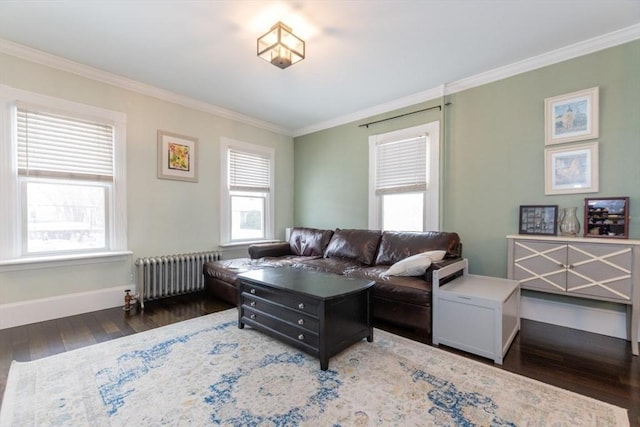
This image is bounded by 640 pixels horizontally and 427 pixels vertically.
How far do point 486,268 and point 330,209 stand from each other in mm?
2476

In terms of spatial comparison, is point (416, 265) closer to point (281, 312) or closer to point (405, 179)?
point (281, 312)

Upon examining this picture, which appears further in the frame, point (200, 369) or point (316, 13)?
point (316, 13)

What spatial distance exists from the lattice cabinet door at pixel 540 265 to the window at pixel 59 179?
4386 millimetres

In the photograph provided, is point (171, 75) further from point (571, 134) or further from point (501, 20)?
point (571, 134)

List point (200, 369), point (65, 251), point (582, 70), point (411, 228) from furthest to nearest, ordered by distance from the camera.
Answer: point (411, 228)
point (65, 251)
point (582, 70)
point (200, 369)

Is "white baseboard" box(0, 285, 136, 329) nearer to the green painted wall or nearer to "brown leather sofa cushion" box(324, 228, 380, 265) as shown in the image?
"brown leather sofa cushion" box(324, 228, 380, 265)

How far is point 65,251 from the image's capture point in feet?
10.3

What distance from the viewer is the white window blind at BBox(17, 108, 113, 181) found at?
2867 mm

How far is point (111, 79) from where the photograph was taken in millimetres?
3314

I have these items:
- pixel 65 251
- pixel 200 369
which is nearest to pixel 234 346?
pixel 200 369

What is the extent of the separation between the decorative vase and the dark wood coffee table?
6.56 feet

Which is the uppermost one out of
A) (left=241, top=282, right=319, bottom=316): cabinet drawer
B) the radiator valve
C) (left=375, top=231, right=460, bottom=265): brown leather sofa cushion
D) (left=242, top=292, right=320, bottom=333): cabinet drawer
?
(left=375, top=231, right=460, bottom=265): brown leather sofa cushion

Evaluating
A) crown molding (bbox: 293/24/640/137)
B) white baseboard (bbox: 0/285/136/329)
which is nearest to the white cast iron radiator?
white baseboard (bbox: 0/285/136/329)

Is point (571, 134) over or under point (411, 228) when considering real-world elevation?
over
